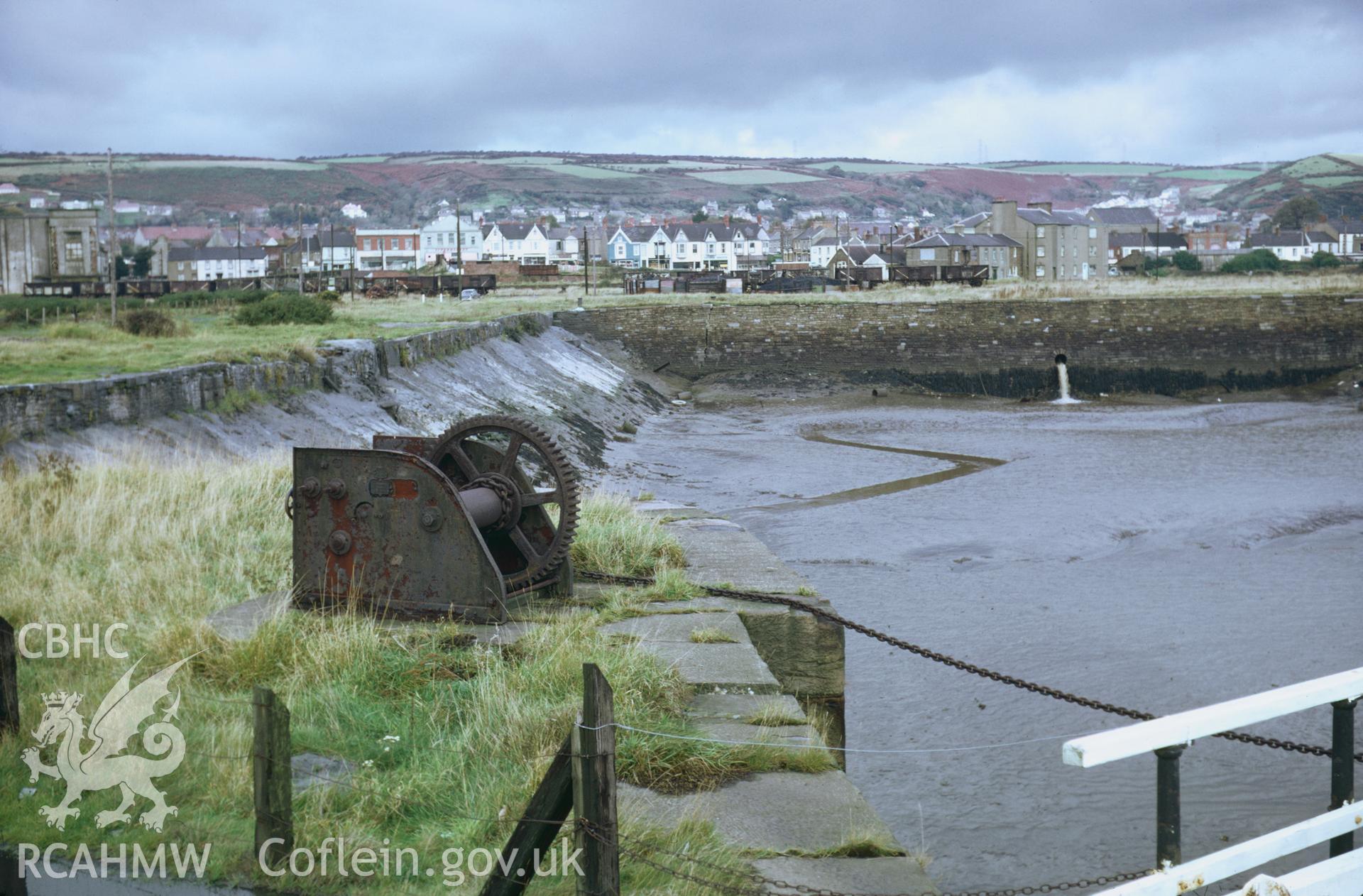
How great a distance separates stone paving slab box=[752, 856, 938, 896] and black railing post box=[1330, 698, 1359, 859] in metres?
1.19

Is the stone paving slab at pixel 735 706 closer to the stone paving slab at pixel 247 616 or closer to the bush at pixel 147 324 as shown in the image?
the stone paving slab at pixel 247 616

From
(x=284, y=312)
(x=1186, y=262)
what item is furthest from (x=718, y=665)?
(x=1186, y=262)

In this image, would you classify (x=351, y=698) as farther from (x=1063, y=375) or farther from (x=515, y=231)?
(x=515, y=231)

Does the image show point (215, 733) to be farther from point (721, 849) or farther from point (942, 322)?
point (942, 322)

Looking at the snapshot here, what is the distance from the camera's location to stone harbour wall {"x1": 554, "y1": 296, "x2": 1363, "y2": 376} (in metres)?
38.2

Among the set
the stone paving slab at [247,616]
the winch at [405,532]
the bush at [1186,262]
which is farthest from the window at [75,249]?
the bush at [1186,262]

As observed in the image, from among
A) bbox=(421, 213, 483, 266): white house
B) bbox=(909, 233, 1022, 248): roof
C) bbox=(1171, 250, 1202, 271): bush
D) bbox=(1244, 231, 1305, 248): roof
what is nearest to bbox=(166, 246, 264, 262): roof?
bbox=(421, 213, 483, 266): white house

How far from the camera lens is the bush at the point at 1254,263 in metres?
89.3

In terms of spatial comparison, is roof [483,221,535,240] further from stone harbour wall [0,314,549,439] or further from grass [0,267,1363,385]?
stone harbour wall [0,314,549,439]

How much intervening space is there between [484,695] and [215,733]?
97 cm

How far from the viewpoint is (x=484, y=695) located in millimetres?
4902

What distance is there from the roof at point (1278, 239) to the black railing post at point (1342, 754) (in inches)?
5265

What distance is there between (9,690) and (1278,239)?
457 ft

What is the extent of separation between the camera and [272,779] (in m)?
3.74
